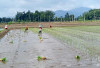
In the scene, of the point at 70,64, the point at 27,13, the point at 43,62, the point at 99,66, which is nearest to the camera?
the point at 99,66

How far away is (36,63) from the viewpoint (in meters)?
9.77

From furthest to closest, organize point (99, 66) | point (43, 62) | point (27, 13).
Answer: point (27, 13)
point (43, 62)
point (99, 66)

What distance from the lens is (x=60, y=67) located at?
28.8 ft

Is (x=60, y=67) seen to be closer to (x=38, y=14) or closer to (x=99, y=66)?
(x=99, y=66)

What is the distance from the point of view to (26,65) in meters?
9.41

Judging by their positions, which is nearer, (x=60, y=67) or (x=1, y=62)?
(x=60, y=67)

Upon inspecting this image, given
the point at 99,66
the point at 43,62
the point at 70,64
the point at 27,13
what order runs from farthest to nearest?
the point at 27,13 < the point at 43,62 < the point at 70,64 < the point at 99,66

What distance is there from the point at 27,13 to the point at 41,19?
7001mm

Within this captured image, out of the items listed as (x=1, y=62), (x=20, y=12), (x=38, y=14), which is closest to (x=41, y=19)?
(x=38, y=14)

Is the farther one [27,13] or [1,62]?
[27,13]

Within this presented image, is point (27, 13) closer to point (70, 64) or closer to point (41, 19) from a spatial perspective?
point (41, 19)

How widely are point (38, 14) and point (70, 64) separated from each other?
9290cm

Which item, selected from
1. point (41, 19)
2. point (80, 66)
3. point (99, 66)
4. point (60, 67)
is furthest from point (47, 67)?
point (41, 19)

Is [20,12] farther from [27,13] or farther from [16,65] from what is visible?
[16,65]
